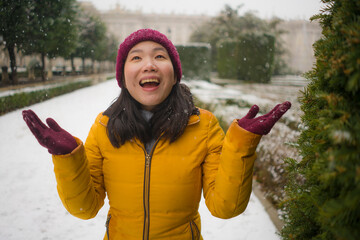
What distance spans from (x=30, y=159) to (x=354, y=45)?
14.8 feet

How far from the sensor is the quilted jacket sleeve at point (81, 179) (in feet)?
3.13

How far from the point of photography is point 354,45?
1.77 ft

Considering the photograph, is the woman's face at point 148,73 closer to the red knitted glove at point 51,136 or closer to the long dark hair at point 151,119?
the long dark hair at point 151,119

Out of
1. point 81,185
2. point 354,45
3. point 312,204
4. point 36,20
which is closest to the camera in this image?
point 354,45

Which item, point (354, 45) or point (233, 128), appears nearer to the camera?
point (354, 45)

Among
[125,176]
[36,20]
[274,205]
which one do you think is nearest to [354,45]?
[125,176]

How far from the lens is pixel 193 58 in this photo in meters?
11.5

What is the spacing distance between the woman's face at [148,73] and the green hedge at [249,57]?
14.8 m

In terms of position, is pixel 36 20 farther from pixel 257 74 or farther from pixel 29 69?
pixel 257 74

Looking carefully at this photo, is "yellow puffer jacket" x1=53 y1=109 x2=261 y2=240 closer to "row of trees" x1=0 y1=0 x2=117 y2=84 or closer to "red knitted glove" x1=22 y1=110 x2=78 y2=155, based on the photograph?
"red knitted glove" x1=22 y1=110 x2=78 y2=155

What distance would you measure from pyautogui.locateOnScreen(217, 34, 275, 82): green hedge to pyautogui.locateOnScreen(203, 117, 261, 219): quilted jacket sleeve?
15.0m

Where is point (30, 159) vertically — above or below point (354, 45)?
below

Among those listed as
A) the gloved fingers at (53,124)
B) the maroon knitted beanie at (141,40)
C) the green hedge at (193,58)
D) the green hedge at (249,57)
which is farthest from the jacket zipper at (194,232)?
the green hedge at (249,57)

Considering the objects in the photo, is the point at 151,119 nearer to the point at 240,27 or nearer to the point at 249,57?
the point at 249,57
